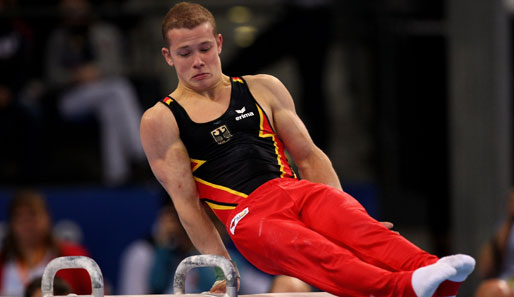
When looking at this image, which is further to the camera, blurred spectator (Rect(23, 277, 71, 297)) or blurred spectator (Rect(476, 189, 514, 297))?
blurred spectator (Rect(476, 189, 514, 297))

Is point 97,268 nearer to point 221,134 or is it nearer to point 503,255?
point 221,134

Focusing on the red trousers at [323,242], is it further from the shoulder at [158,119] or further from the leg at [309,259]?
the shoulder at [158,119]

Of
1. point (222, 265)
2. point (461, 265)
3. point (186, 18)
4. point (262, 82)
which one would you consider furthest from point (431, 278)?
point (186, 18)

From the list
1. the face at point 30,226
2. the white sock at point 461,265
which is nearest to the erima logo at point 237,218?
the white sock at point 461,265

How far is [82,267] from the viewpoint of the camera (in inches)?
128

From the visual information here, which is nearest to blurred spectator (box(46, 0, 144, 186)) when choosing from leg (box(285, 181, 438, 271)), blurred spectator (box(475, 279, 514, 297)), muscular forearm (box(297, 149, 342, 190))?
muscular forearm (box(297, 149, 342, 190))

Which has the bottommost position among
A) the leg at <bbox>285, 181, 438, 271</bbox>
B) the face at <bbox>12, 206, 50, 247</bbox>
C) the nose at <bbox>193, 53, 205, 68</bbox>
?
the face at <bbox>12, 206, 50, 247</bbox>

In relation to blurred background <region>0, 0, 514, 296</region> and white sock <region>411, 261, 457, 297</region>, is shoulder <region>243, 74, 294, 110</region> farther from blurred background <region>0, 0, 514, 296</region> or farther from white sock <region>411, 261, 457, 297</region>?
blurred background <region>0, 0, 514, 296</region>

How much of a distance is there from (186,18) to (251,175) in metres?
0.81

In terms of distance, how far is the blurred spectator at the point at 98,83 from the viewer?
26.3ft

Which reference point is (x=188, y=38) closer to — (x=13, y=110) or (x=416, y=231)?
(x=13, y=110)

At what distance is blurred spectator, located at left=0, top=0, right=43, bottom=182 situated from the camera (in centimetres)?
788

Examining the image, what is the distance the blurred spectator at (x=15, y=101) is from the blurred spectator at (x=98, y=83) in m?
0.28

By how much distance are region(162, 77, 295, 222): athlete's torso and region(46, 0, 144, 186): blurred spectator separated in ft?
13.3
